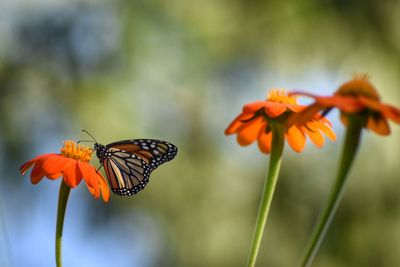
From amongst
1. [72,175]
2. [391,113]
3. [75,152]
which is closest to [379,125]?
[391,113]

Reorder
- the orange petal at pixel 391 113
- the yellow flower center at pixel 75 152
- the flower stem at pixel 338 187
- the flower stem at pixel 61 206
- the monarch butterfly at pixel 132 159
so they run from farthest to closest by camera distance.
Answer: the monarch butterfly at pixel 132 159
the yellow flower center at pixel 75 152
the flower stem at pixel 61 206
the orange petal at pixel 391 113
the flower stem at pixel 338 187

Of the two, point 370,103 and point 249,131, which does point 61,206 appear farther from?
point 370,103

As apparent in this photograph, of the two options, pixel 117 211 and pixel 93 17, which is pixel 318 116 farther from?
pixel 93 17

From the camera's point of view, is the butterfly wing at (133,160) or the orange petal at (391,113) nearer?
the orange petal at (391,113)

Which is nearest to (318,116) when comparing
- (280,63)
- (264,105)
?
(264,105)

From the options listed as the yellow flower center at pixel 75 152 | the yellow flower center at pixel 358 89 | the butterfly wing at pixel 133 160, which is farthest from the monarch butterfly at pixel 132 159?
the yellow flower center at pixel 358 89

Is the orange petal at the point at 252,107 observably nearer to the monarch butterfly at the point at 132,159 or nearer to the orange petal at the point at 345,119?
the orange petal at the point at 345,119
